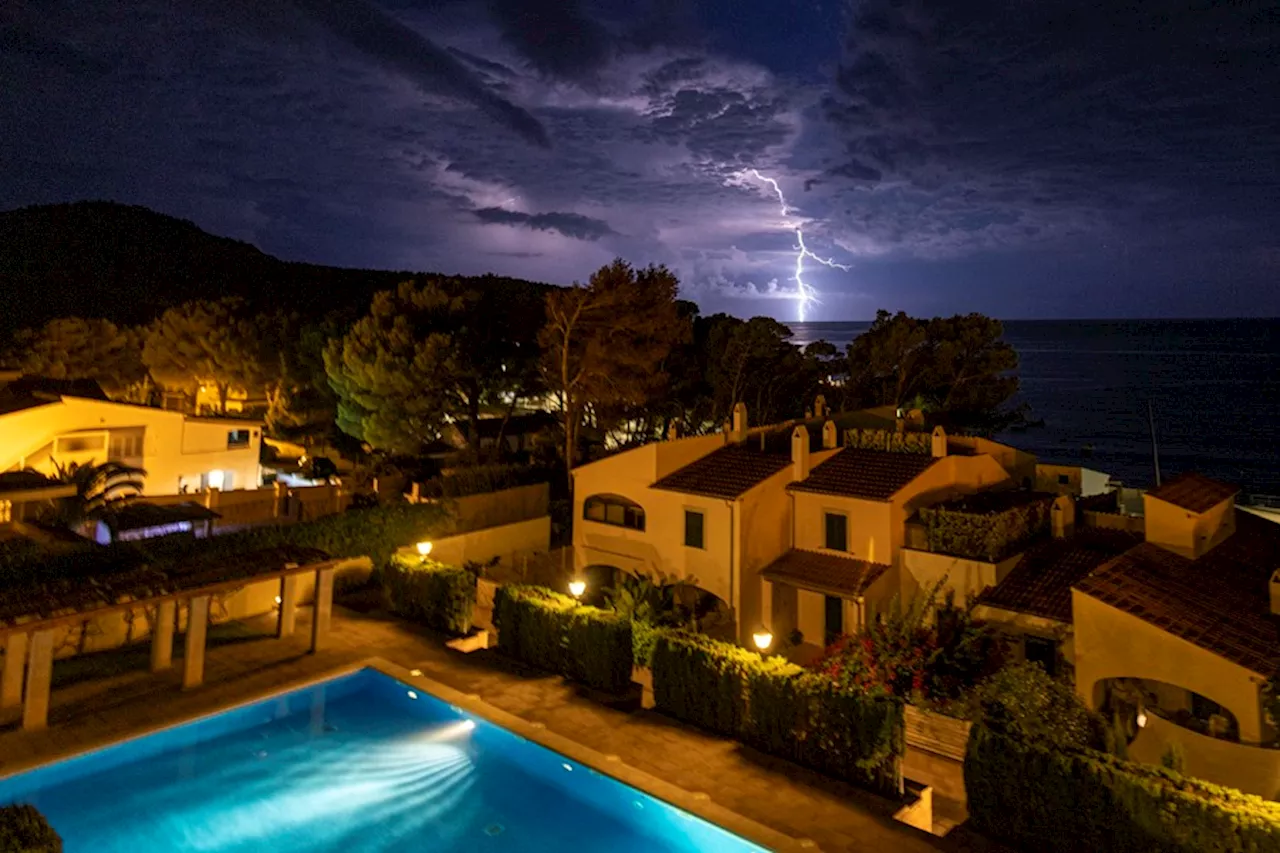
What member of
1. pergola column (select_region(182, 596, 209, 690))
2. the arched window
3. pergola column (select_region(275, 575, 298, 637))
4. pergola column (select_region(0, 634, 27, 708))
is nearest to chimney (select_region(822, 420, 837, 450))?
the arched window

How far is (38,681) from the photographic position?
11.5 m

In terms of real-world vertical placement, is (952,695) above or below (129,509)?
below

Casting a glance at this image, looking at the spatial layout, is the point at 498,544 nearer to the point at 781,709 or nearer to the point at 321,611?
the point at 321,611

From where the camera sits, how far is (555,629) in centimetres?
1435

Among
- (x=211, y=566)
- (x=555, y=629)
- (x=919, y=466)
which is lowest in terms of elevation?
(x=555, y=629)

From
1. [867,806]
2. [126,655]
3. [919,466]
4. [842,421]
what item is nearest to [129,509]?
[126,655]

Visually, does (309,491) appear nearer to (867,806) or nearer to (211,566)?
(211,566)

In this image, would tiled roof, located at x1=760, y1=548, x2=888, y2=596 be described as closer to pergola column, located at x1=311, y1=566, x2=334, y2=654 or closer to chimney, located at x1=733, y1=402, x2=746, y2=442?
chimney, located at x1=733, y1=402, x2=746, y2=442

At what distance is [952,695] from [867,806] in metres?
3.32

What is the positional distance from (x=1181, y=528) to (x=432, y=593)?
15.5 m

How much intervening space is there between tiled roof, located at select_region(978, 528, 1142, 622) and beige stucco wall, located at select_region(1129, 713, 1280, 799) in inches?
122

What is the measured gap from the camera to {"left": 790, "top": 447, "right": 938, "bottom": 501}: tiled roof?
19.2 metres

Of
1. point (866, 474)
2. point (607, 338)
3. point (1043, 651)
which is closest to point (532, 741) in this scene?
point (1043, 651)

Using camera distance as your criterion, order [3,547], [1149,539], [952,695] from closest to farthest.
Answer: [952,695], [3,547], [1149,539]
